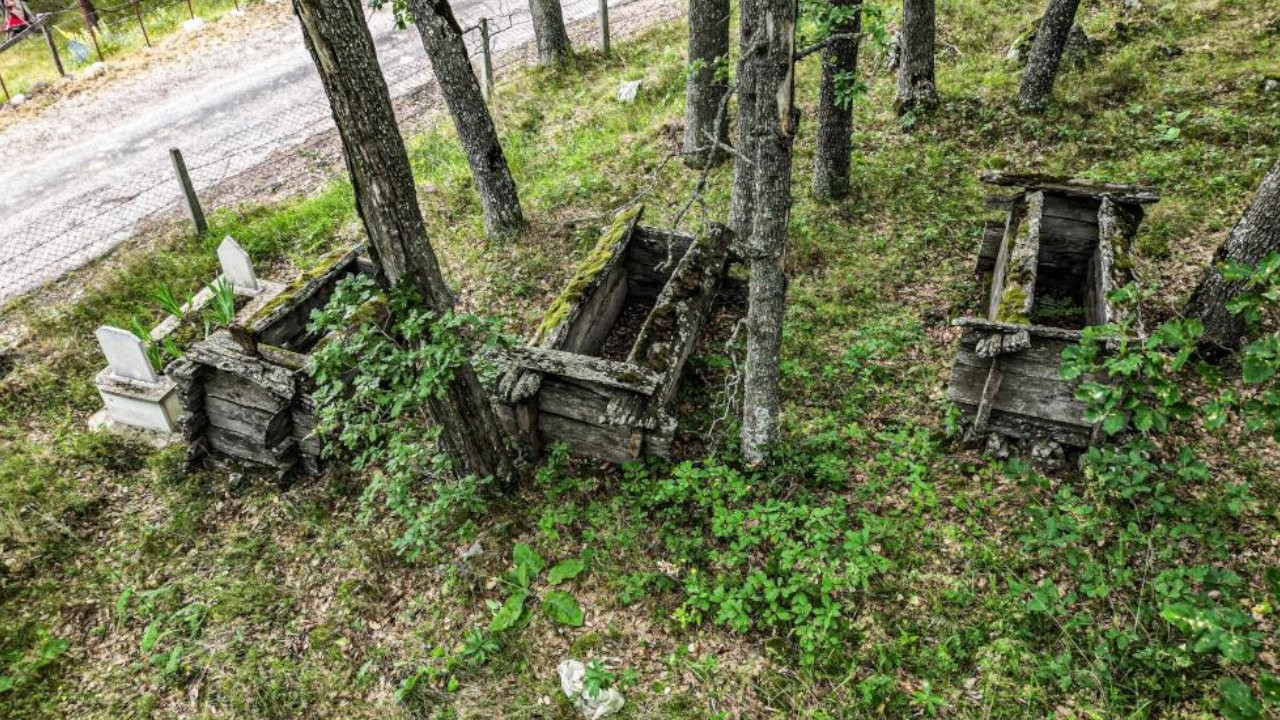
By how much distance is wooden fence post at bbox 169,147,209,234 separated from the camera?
909cm

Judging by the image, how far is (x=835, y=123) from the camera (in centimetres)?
827

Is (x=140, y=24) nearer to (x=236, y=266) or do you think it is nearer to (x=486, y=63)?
(x=486, y=63)

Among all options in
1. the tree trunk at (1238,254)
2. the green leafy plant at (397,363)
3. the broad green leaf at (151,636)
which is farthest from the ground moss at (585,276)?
the tree trunk at (1238,254)

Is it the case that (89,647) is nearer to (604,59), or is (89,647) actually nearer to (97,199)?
(97,199)

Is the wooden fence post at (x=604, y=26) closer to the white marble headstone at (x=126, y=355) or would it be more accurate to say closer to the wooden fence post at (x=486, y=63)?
the wooden fence post at (x=486, y=63)

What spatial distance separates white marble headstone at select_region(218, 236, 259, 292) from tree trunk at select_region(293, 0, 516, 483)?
3801 mm

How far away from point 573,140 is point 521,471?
21.7ft

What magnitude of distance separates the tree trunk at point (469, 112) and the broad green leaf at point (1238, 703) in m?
7.45

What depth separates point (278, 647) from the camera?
16.3 ft

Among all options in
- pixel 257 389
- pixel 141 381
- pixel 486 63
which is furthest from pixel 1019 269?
pixel 486 63

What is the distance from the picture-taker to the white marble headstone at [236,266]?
7.34m

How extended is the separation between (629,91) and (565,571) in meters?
8.76

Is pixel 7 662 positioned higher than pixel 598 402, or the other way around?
pixel 598 402

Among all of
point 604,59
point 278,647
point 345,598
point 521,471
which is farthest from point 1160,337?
point 604,59
